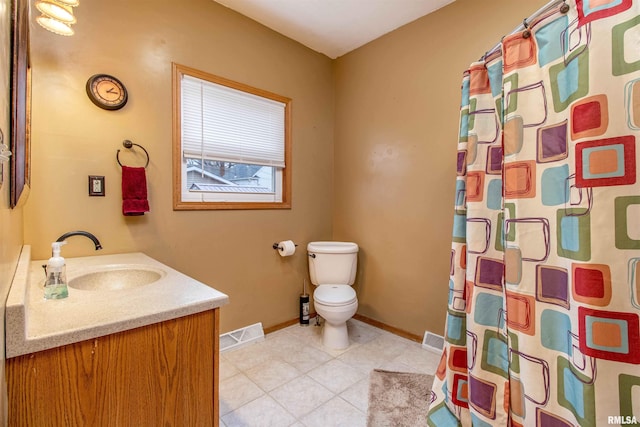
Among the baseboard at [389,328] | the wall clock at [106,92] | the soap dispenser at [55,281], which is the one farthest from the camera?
the baseboard at [389,328]

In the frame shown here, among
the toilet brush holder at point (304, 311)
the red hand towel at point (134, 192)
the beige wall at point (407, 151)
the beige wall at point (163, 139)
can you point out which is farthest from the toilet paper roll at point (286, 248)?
the red hand towel at point (134, 192)

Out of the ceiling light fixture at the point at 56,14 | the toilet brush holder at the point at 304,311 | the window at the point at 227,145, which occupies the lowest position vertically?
the toilet brush holder at the point at 304,311

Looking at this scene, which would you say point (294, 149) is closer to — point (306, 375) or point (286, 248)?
point (286, 248)

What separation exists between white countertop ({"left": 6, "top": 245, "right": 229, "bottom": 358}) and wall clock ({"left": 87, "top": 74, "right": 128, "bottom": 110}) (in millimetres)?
925

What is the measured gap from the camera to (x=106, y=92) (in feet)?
5.39

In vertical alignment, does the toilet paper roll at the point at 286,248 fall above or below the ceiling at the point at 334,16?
below

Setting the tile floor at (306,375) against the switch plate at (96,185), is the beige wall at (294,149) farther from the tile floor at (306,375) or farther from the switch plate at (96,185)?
the tile floor at (306,375)

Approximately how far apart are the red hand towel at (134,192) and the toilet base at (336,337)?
1.54m

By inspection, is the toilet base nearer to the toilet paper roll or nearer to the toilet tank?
the toilet tank

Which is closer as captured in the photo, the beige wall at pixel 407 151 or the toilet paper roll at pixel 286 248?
the beige wall at pixel 407 151

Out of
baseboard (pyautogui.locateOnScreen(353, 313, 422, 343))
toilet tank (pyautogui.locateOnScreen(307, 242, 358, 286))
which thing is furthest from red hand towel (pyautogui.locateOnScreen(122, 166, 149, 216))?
baseboard (pyautogui.locateOnScreen(353, 313, 422, 343))

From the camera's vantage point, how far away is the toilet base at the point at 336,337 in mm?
2195

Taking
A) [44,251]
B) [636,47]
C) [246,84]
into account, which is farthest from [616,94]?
[44,251]

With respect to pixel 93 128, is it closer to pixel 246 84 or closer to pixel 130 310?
pixel 246 84
